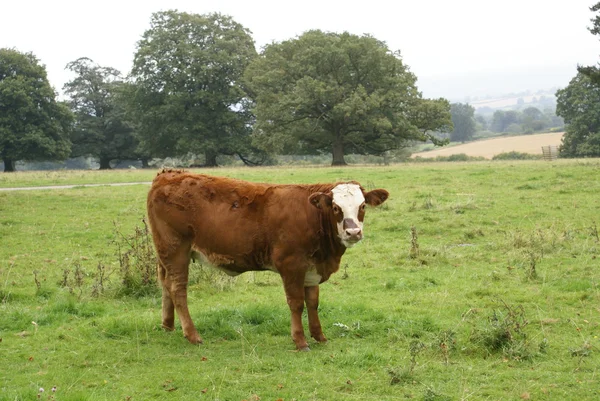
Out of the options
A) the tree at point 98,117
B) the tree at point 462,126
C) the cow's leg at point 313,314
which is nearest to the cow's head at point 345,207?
the cow's leg at point 313,314

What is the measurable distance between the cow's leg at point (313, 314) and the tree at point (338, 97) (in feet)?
121

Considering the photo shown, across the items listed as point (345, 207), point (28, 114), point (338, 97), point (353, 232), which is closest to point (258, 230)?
point (345, 207)

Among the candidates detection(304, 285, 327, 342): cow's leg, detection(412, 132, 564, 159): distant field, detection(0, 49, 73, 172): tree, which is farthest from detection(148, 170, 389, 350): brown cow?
Result: detection(412, 132, 564, 159): distant field

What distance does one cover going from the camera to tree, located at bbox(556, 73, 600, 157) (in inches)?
2474

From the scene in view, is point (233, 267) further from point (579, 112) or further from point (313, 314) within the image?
point (579, 112)

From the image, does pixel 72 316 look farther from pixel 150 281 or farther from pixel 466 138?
pixel 466 138

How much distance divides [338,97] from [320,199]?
40.0 metres

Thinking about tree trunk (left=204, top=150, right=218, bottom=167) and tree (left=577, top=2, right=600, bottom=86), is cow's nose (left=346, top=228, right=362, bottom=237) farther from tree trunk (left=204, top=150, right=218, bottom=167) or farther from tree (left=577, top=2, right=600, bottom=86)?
tree trunk (left=204, top=150, right=218, bottom=167)

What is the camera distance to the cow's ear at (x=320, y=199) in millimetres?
7605

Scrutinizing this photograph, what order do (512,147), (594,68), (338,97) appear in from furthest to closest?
(512,147), (338,97), (594,68)

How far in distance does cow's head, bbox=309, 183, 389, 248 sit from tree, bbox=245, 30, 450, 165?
37039 mm

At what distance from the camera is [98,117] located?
67438mm

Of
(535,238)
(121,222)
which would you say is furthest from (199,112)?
(535,238)

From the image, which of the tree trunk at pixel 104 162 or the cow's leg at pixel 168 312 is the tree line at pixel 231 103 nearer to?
the tree trunk at pixel 104 162
